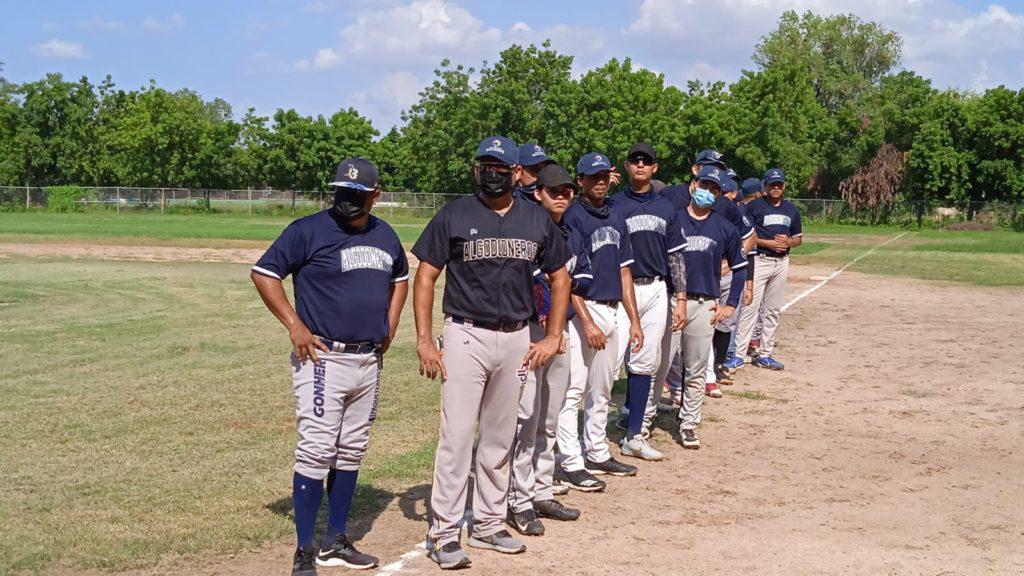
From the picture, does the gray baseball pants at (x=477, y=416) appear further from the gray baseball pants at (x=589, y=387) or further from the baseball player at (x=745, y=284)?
the baseball player at (x=745, y=284)

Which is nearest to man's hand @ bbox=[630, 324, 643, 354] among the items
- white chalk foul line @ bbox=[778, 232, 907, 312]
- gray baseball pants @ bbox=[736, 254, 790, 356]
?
gray baseball pants @ bbox=[736, 254, 790, 356]

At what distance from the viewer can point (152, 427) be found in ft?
29.2

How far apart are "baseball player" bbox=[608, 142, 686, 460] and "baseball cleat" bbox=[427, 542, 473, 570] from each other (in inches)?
109

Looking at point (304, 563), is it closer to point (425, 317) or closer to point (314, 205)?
point (425, 317)

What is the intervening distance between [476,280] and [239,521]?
7.13 ft

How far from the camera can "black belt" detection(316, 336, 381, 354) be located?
18.2ft

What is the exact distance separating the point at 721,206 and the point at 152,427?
5.94 meters

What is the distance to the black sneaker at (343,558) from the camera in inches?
219

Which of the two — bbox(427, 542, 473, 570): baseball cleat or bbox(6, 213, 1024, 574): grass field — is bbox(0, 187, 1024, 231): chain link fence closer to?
bbox(6, 213, 1024, 574): grass field

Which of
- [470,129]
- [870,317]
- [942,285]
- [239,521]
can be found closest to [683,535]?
[239,521]

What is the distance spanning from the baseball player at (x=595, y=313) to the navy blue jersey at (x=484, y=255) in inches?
48.7

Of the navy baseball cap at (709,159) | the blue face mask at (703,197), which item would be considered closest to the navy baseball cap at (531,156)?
the blue face mask at (703,197)

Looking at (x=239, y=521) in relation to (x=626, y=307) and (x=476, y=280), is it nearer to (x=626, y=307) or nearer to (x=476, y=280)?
(x=476, y=280)

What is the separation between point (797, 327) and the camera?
16.2m
